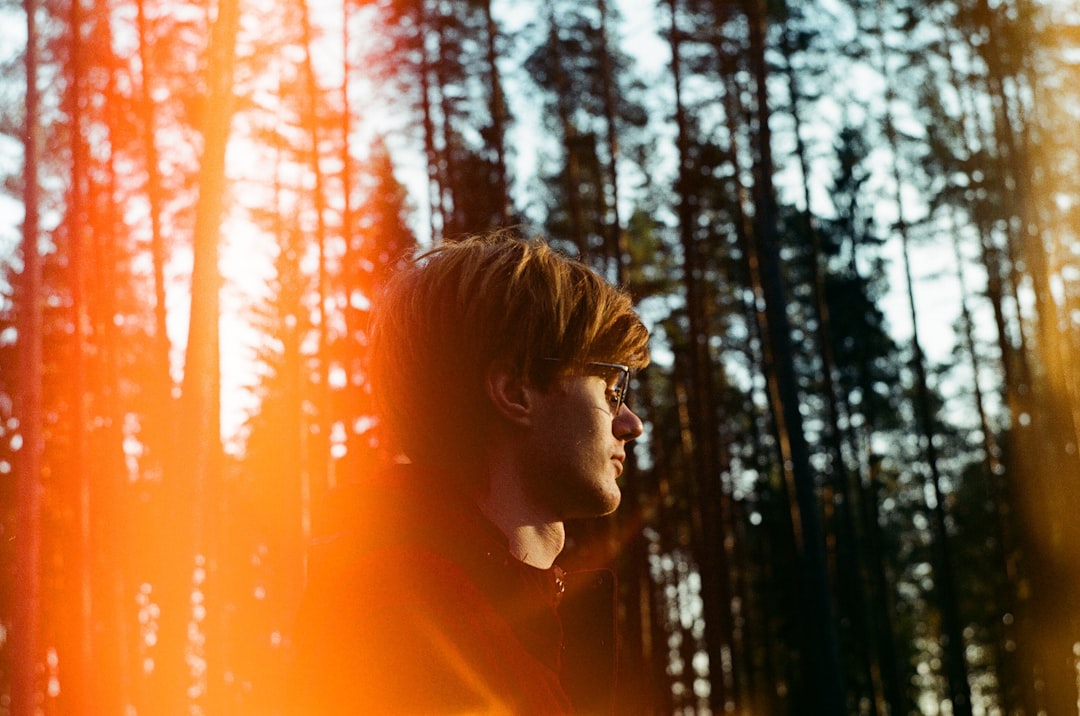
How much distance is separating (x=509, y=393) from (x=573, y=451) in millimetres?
158

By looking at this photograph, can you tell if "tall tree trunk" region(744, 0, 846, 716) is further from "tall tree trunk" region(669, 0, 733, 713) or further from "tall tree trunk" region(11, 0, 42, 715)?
"tall tree trunk" region(11, 0, 42, 715)

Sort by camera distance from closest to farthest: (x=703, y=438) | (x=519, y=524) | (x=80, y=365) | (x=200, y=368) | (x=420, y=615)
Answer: (x=420, y=615) → (x=519, y=524) → (x=200, y=368) → (x=80, y=365) → (x=703, y=438)

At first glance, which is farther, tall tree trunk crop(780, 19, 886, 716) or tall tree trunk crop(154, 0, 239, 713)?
tall tree trunk crop(780, 19, 886, 716)

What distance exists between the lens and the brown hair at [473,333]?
182 cm

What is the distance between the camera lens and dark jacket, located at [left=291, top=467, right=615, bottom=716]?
53.7 inches

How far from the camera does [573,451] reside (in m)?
1.81

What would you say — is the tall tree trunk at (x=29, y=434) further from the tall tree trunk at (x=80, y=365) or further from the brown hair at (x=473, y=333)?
the brown hair at (x=473, y=333)

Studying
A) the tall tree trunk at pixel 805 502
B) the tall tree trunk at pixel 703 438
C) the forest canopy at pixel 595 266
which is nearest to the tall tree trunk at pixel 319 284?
the forest canopy at pixel 595 266

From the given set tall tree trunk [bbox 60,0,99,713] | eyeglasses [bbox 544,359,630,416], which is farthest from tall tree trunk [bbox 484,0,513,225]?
eyeglasses [bbox 544,359,630,416]

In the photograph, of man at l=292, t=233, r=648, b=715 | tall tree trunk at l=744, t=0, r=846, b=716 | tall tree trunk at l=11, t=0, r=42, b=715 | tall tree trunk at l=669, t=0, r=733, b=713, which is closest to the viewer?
man at l=292, t=233, r=648, b=715

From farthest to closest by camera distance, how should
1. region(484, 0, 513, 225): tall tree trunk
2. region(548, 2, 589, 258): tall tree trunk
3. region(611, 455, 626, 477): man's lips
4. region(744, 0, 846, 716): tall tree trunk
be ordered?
region(548, 2, 589, 258): tall tree trunk < region(484, 0, 513, 225): tall tree trunk < region(744, 0, 846, 716): tall tree trunk < region(611, 455, 626, 477): man's lips

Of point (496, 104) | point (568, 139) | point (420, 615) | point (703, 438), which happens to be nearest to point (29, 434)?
point (496, 104)

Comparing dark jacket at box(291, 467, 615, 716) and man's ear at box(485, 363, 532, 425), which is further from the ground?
man's ear at box(485, 363, 532, 425)

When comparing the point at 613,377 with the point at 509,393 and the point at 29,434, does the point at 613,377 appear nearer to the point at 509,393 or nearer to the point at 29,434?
the point at 509,393
